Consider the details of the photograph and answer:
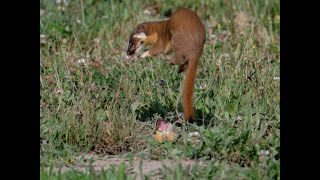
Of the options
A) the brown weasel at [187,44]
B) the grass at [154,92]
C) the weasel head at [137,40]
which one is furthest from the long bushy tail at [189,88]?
the weasel head at [137,40]

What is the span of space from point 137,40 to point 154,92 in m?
0.54

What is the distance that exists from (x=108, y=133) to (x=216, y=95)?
1058 mm

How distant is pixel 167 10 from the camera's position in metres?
8.99

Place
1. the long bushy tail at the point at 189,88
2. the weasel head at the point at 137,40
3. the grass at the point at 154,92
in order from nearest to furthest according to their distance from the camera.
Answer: the grass at the point at 154,92 → the long bushy tail at the point at 189,88 → the weasel head at the point at 137,40

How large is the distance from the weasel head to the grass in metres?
0.33

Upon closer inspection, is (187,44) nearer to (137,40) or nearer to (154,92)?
(137,40)

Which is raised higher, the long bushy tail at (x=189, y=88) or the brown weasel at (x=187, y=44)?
the brown weasel at (x=187, y=44)

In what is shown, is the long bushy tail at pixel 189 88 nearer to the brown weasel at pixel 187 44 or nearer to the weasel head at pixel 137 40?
the brown weasel at pixel 187 44

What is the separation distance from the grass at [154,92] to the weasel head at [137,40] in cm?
33

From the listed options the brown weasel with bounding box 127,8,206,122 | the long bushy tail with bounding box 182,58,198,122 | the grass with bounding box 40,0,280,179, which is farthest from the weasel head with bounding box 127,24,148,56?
the long bushy tail with bounding box 182,58,198,122

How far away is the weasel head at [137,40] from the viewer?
6.00 m

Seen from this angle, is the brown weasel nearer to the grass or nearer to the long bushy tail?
the long bushy tail

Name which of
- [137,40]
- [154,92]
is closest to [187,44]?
[137,40]
